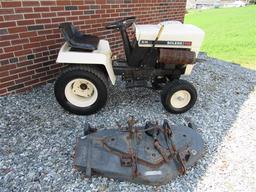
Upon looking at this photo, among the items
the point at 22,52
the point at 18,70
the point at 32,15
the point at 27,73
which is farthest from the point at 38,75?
the point at 32,15

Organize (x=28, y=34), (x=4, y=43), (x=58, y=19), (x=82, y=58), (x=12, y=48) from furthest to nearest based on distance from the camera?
(x=58, y=19) < (x=28, y=34) < (x=12, y=48) < (x=4, y=43) < (x=82, y=58)

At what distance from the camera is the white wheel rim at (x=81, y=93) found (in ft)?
10.5

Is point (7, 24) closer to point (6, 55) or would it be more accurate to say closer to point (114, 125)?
point (6, 55)

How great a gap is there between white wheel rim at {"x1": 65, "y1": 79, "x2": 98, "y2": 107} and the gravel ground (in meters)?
0.19

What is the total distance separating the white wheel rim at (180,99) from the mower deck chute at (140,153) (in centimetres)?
71

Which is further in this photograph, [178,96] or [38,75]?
[38,75]

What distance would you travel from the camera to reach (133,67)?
3451 mm

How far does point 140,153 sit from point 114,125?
0.78 meters

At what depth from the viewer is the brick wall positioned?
320cm

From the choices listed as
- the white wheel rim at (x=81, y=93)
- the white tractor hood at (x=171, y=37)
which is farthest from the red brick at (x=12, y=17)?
the white tractor hood at (x=171, y=37)

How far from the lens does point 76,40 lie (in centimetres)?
324

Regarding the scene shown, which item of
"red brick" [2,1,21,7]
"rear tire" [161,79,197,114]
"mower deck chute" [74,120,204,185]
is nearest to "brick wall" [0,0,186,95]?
"red brick" [2,1,21,7]

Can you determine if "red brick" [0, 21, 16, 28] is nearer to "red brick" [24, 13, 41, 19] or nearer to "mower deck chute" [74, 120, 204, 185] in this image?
"red brick" [24, 13, 41, 19]

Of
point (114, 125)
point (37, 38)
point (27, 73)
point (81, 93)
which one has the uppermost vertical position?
point (37, 38)
